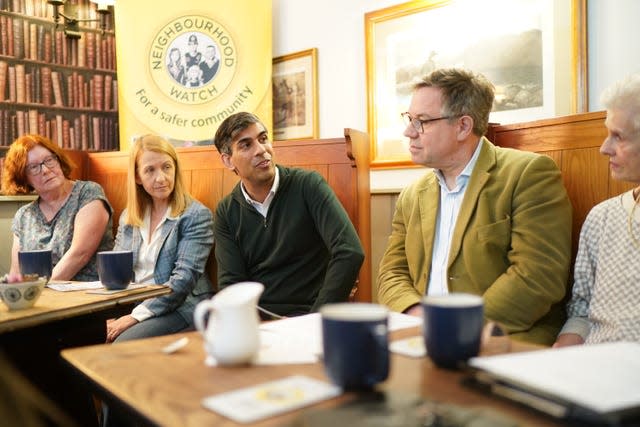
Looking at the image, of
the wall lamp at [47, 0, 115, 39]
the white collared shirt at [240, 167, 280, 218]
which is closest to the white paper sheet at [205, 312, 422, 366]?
the white collared shirt at [240, 167, 280, 218]

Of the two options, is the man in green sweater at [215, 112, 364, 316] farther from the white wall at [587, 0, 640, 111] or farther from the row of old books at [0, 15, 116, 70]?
the row of old books at [0, 15, 116, 70]

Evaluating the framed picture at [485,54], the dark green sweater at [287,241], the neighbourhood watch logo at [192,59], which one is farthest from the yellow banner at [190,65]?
the dark green sweater at [287,241]

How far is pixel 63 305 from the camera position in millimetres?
1475

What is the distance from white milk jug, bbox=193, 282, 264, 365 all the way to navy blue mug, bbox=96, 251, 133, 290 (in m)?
0.86

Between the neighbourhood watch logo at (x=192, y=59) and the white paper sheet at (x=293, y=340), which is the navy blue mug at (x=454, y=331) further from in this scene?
the neighbourhood watch logo at (x=192, y=59)

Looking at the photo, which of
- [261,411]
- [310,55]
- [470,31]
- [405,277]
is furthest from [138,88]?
[261,411]

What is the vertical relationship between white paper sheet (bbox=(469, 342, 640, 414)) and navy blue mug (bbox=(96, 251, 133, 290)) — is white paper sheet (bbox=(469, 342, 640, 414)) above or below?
below

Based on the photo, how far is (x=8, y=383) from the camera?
37 cm

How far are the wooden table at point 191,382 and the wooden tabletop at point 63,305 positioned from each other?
0.45 metres

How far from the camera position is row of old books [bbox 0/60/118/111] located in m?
4.47

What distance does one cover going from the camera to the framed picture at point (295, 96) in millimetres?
3641

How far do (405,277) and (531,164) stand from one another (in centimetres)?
51

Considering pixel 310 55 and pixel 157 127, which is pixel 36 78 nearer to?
pixel 157 127

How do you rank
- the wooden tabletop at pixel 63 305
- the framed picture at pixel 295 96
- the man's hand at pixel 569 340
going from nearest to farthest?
the wooden tabletop at pixel 63 305 → the man's hand at pixel 569 340 → the framed picture at pixel 295 96
